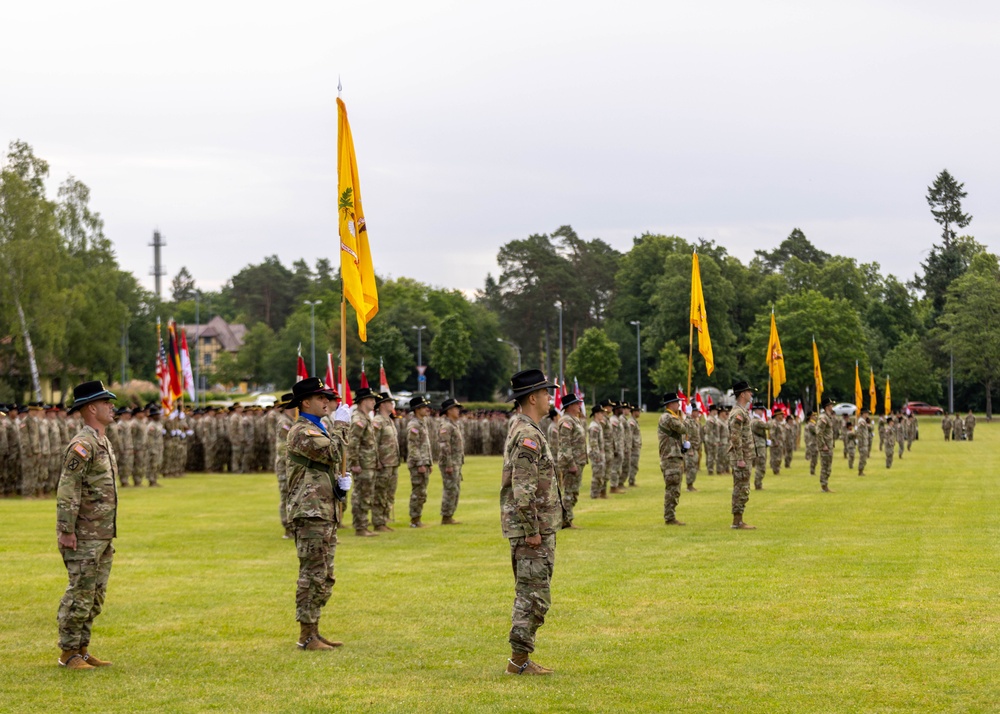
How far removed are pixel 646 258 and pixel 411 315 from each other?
22.9 meters

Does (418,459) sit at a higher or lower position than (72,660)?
higher

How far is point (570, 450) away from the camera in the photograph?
20.0m

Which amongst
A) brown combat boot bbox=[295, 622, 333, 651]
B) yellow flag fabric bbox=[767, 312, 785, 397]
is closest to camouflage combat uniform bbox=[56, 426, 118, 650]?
brown combat boot bbox=[295, 622, 333, 651]

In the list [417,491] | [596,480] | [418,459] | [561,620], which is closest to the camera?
[561,620]

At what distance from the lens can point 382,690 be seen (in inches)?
341

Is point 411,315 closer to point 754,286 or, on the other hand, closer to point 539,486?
point 754,286

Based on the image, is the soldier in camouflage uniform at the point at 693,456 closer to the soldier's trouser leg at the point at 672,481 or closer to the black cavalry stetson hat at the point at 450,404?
the soldier's trouser leg at the point at 672,481

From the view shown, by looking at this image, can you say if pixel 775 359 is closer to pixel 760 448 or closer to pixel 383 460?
pixel 760 448

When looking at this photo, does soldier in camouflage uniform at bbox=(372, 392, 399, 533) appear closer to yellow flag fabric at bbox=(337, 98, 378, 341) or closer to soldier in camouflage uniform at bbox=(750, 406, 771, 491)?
yellow flag fabric at bbox=(337, 98, 378, 341)

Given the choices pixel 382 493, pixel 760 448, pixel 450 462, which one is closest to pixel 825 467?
pixel 760 448

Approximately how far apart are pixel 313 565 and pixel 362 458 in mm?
8924

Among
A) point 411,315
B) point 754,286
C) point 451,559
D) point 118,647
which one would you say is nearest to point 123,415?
point 451,559

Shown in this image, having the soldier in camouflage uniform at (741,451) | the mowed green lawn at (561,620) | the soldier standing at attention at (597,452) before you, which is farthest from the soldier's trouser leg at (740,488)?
the soldier standing at attention at (597,452)

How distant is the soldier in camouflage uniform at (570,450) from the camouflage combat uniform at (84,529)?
10860 mm
